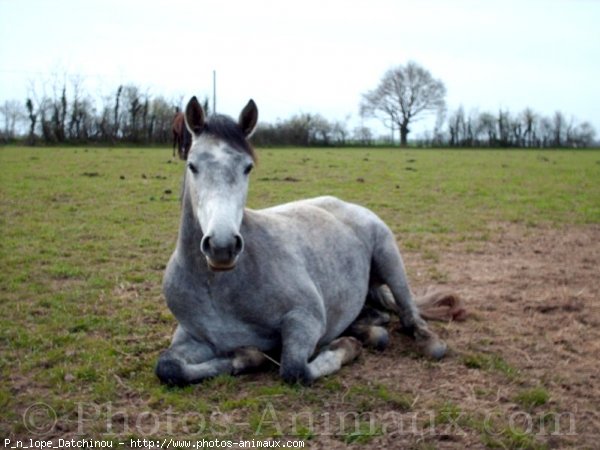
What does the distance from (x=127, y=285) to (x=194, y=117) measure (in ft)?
11.9

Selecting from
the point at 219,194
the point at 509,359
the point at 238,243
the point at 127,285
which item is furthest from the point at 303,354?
A: the point at 127,285

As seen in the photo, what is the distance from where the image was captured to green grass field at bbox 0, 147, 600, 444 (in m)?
3.92

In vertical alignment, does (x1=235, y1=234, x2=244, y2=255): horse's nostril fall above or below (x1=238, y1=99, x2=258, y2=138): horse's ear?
below

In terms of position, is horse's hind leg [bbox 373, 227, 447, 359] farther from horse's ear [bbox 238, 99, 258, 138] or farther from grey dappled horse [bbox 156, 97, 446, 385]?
horse's ear [bbox 238, 99, 258, 138]

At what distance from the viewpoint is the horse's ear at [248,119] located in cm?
423

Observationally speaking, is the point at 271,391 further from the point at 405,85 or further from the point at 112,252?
the point at 405,85

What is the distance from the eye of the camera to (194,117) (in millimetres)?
4172

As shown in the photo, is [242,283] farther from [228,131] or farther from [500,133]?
[500,133]

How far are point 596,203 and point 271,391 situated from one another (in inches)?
534

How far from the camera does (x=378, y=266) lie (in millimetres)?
5777

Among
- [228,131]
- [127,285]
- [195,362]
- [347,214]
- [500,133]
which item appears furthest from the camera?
[500,133]

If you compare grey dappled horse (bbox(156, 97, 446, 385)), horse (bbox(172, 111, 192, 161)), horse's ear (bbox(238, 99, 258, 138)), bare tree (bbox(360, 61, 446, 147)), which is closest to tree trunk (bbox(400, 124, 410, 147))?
bare tree (bbox(360, 61, 446, 147))

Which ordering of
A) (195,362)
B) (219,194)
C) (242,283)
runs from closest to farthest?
(219,194) → (242,283) → (195,362)

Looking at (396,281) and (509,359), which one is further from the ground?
(396,281)
